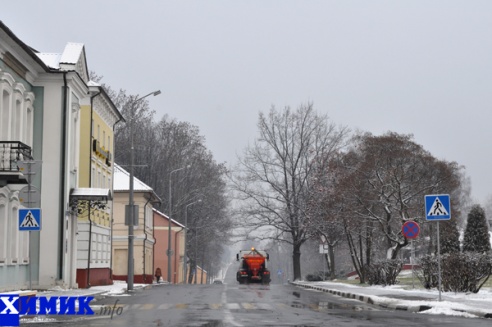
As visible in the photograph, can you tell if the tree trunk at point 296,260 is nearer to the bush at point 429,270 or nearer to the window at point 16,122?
the bush at point 429,270

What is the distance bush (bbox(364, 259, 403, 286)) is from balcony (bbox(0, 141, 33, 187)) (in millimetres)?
17360

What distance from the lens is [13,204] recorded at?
29078 mm

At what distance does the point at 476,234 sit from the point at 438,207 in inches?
1291

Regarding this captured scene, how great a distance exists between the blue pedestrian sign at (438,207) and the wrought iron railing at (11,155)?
1216cm

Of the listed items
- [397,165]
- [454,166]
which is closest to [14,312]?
[397,165]

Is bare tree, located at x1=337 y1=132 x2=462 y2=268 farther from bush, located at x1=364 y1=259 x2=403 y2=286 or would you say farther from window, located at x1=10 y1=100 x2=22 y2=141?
window, located at x1=10 y1=100 x2=22 y2=141

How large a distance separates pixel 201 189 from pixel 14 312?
6771cm

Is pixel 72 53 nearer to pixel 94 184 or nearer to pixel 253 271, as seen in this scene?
pixel 94 184

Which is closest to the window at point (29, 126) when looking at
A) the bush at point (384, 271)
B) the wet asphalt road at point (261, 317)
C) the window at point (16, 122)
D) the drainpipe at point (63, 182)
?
the drainpipe at point (63, 182)

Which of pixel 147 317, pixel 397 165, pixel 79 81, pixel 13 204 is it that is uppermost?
pixel 79 81

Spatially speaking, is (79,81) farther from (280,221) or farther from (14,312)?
(280,221)

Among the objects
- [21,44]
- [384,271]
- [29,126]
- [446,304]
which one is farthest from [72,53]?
[446,304]

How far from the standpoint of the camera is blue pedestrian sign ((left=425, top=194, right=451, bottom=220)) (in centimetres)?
2292

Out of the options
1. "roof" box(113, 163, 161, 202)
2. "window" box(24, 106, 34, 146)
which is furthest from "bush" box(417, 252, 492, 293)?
"roof" box(113, 163, 161, 202)
